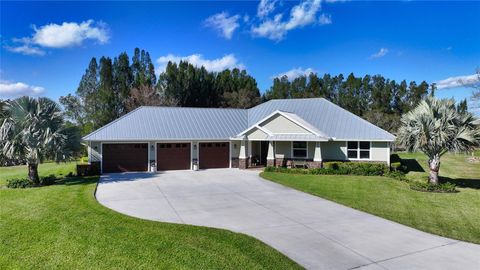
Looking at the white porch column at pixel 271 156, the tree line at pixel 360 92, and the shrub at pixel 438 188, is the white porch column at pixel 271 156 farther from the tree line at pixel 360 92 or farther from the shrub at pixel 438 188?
the tree line at pixel 360 92

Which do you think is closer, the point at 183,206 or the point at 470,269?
the point at 470,269

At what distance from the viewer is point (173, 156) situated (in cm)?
2425

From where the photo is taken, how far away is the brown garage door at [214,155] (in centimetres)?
2508

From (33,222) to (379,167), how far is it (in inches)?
784

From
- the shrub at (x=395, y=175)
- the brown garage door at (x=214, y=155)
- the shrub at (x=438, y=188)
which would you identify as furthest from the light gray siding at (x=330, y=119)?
the shrub at (x=438, y=188)

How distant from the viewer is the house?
22922mm

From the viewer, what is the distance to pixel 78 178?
19.8 meters

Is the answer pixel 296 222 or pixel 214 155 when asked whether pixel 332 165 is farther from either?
pixel 296 222

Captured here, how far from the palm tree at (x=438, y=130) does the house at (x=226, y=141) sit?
18.8 feet

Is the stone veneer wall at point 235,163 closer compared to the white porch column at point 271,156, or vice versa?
the white porch column at point 271,156

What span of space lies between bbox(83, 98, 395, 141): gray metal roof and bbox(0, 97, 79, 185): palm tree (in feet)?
12.5

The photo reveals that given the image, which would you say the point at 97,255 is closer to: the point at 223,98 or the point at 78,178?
the point at 78,178

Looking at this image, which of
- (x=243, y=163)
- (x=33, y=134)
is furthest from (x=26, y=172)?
(x=243, y=163)

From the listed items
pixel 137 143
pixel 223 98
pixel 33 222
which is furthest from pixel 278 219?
pixel 223 98
